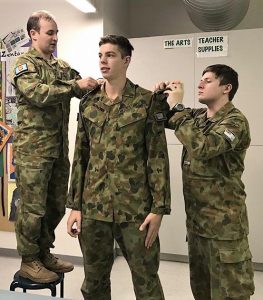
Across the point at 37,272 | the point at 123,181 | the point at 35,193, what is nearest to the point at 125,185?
the point at 123,181

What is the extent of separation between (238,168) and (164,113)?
515 mm

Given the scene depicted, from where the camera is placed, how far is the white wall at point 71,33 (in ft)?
11.8

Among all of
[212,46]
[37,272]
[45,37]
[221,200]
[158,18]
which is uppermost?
[158,18]

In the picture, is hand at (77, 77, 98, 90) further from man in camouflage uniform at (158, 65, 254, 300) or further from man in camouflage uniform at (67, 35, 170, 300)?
man in camouflage uniform at (158, 65, 254, 300)

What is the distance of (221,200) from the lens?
6.85 feet

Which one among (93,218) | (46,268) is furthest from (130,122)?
(46,268)

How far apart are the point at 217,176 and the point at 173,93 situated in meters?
0.49

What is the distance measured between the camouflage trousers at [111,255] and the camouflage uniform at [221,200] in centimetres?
33

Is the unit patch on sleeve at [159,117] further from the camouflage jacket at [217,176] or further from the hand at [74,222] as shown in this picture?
the hand at [74,222]

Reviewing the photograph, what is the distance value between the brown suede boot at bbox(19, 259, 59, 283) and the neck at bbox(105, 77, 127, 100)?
1.07 meters

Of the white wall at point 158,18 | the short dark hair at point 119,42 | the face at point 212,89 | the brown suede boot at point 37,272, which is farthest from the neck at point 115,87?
the white wall at point 158,18

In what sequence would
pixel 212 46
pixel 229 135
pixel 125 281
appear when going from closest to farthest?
1. pixel 229 135
2. pixel 125 281
3. pixel 212 46

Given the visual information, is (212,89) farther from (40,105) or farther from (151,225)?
(40,105)

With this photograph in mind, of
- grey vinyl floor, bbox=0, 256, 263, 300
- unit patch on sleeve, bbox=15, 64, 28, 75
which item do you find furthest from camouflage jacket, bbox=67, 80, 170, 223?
grey vinyl floor, bbox=0, 256, 263, 300
